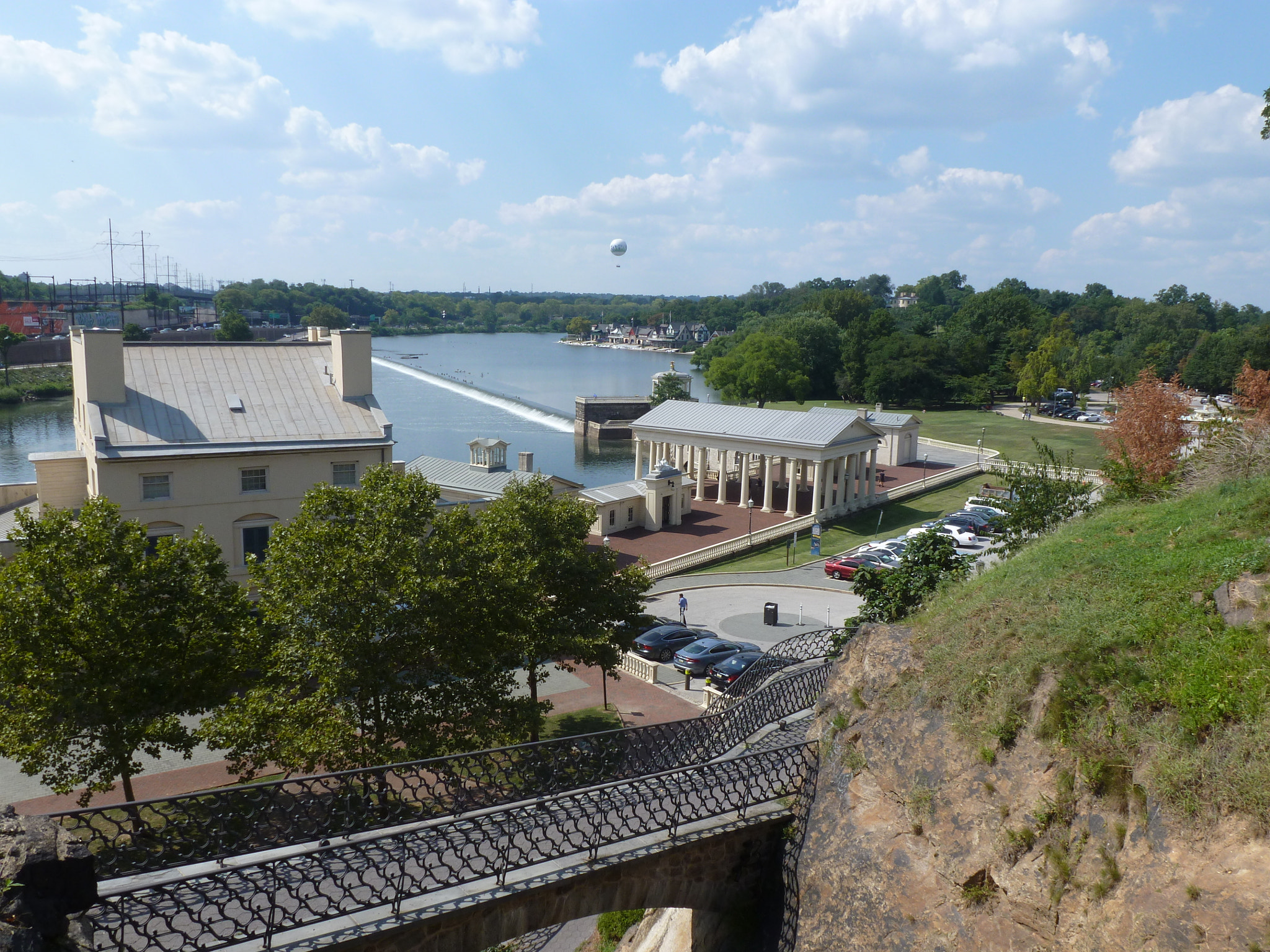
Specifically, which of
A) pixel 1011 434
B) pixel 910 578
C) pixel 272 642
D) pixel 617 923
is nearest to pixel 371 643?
pixel 272 642

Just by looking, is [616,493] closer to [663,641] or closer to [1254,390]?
[663,641]

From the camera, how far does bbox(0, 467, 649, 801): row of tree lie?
50.3 feet

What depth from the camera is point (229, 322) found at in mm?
151375

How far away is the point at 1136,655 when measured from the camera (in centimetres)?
999

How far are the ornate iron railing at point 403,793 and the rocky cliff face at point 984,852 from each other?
2.45 m

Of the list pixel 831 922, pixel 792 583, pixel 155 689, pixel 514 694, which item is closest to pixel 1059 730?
pixel 831 922

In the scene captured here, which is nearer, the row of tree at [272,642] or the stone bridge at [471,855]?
the stone bridge at [471,855]

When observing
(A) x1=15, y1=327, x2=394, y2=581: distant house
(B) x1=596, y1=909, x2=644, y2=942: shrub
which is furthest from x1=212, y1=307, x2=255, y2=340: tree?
(B) x1=596, y1=909, x2=644, y2=942: shrub

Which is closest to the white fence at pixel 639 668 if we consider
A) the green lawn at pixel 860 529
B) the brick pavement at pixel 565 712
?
the brick pavement at pixel 565 712

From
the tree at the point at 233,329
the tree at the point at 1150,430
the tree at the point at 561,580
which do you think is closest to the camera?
the tree at the point at 561,580

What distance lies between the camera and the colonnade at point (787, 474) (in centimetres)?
5441

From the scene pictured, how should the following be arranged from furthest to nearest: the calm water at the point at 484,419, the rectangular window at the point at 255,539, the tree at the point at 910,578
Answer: the calm water at the point at 484,419 → the rectangular window at the point at 255,539 → the tree at the point at 910,578

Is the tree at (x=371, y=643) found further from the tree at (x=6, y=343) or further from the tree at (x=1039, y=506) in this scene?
the tree at (x=6, y=343)

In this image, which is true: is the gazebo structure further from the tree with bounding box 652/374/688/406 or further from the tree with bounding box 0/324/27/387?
the tree with bounding box 0/324/27/387
